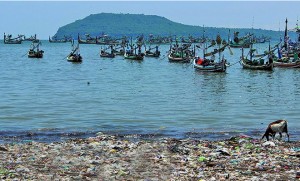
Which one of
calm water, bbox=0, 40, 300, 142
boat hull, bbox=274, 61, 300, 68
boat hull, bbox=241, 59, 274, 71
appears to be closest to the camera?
calm water, bbox=0, 40, 300, 142

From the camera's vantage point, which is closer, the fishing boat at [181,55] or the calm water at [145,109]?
the calm water at [145,109]

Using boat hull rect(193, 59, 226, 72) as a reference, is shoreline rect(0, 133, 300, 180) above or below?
above

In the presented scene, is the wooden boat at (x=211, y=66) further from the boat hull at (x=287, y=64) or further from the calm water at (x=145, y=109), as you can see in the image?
the calm water at (x=145, y=109)

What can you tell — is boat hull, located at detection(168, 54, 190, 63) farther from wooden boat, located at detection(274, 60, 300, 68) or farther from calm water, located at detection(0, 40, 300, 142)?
calm water, located at detection(0, 40, 300, 142)

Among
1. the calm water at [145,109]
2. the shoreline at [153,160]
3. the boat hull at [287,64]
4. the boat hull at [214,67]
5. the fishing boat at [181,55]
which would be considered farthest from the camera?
the fishing boat at [181,55]

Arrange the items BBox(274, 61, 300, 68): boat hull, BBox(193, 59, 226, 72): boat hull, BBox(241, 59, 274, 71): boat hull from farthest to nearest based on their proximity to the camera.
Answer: BBox(274, 61, 300, 68): boat hull < BBox(241, 59, 274, 71): boat hull < BBox(193, 59, 226, 72): boat hull

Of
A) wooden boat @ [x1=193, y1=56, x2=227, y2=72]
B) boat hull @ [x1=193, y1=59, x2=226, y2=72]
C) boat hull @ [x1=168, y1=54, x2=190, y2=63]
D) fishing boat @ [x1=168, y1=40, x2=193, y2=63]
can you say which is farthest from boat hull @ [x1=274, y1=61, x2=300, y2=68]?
fishing boat @ [x1=168, y1=40, x2=193, y2=63]

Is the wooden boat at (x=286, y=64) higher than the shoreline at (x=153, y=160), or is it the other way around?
the shoreline at (x=153, y=160)

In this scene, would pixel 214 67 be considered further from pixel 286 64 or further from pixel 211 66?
pixel 286 64

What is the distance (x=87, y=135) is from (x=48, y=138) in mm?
1770

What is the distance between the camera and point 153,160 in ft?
51.9

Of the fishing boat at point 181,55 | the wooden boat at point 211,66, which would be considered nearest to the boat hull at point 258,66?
the wooden boat at point 211,66

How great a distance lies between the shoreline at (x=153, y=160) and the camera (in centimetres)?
1386

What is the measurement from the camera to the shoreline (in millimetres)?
13859
